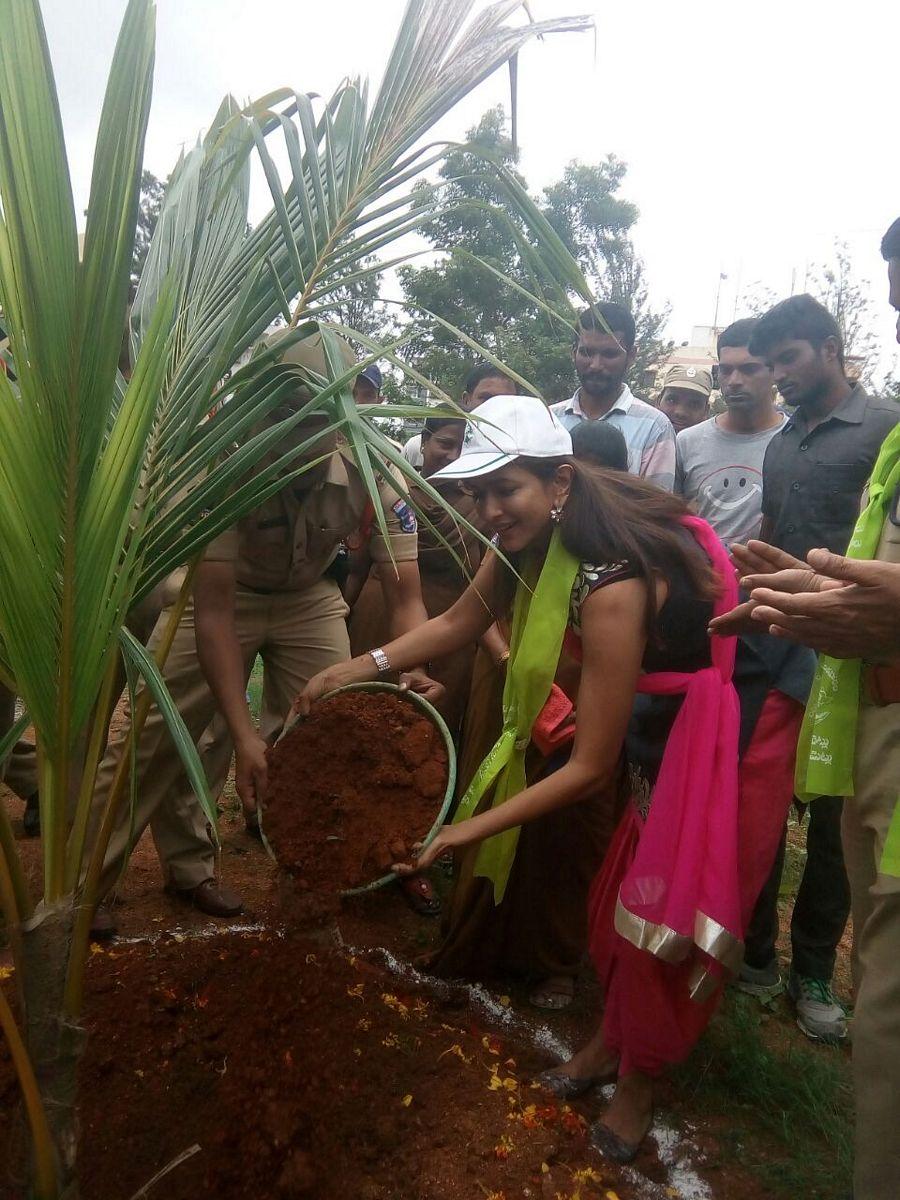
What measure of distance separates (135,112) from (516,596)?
1.49 metres

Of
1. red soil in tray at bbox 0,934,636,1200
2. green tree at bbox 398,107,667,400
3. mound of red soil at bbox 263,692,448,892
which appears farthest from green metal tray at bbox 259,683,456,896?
green tree at bbox 398,107,667,400

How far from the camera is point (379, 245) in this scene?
160cm

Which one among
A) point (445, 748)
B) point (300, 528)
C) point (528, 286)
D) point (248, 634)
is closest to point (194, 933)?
point (248, 634)

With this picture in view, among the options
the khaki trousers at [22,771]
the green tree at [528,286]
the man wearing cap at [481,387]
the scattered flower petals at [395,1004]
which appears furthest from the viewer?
the green tree at [528,286]

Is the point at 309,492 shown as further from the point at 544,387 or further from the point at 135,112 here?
the point at 544,387

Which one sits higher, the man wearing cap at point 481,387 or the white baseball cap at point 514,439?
the man wearing cap at point 481,387

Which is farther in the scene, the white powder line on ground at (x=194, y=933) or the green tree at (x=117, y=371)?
the white powder line on ground at (x=194, y=933)

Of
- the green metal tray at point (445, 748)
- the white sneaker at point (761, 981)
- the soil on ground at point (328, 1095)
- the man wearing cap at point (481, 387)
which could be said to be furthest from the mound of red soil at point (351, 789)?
the man wearing cap at point (481, 387)

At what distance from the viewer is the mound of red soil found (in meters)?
2.06

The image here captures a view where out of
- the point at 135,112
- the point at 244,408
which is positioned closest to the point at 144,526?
the point at 244,408

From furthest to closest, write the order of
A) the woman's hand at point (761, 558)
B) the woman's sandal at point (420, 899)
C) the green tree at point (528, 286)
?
the green tree at point (528, 286)
the woman's sandal at point (420, 899)
the woman's hand at point (761, 558)

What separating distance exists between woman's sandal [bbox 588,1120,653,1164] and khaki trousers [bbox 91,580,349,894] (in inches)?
57.9

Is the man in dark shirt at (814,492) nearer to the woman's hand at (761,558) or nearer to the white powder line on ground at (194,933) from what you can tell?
the woman's hand at (761,558)

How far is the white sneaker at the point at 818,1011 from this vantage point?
2607mm
